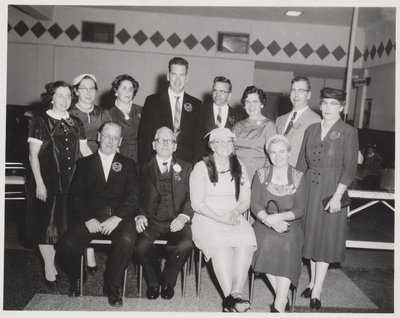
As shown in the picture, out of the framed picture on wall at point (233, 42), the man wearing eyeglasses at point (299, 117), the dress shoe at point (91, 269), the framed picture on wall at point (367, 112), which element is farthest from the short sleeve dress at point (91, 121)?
the framed picture on wall at point (367, 112)

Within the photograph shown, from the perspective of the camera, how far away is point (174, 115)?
301cm

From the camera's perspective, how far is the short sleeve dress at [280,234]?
7.82 feet

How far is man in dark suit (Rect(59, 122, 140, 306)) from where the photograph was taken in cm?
244

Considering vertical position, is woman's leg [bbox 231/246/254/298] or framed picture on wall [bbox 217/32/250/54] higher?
framed picture on wall [bbox 217/32/250/54]

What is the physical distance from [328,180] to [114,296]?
1.66 meters

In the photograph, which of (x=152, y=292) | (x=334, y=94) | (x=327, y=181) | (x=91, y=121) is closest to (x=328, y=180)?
(x=327, y=181)

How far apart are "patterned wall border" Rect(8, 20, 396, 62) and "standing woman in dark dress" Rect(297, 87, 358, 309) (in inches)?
162

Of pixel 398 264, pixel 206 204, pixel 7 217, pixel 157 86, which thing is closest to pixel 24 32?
pixel 157 86

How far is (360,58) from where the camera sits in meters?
6.52

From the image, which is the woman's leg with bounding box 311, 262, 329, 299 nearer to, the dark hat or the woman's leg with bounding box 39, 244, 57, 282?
the dark hat

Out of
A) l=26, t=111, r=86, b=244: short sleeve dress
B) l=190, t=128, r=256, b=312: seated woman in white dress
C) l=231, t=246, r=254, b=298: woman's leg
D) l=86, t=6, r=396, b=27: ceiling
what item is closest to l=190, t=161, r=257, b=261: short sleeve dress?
l=190, t=128, r=256, b=312: seated woman in white dress

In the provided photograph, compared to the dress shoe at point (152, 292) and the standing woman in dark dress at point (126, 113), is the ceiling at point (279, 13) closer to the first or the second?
the standing woman in dark dress at point (126, 113)

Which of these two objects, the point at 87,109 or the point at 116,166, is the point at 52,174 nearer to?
the point at 116,166

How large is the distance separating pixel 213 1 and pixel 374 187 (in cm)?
212
